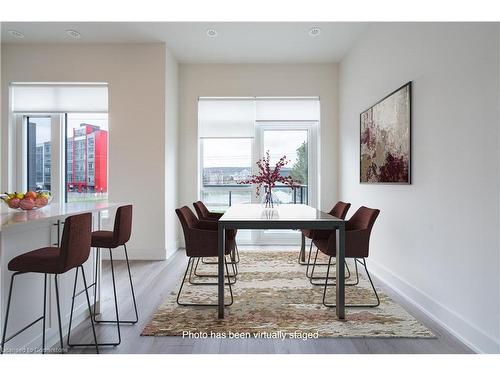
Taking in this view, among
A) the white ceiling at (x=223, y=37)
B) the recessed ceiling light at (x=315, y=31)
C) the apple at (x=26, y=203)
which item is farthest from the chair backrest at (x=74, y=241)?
the recessed ceiling light at (x=315, y=31)

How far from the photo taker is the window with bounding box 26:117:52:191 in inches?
195

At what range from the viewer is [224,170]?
5508mm

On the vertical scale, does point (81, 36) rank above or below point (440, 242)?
above

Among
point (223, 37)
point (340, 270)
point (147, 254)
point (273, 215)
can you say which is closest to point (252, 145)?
point (223, 37)

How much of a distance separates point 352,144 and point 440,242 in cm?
236

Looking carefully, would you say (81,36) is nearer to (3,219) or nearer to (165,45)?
(165,45)

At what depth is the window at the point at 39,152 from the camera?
4941 millimetres

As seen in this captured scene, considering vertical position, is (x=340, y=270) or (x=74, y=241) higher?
(x=74, y=241)

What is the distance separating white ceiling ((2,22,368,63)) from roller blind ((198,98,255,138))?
2.36ft

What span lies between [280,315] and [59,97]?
15.3 ft

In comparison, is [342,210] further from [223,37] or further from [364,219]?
[223,37]

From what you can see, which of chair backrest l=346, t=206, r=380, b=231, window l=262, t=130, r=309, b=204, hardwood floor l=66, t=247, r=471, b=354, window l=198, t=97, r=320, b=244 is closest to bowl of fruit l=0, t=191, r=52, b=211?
hardwood floor l=66, t=247, r=471, b=354

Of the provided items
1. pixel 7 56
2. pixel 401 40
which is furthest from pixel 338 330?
pixel 7 56
